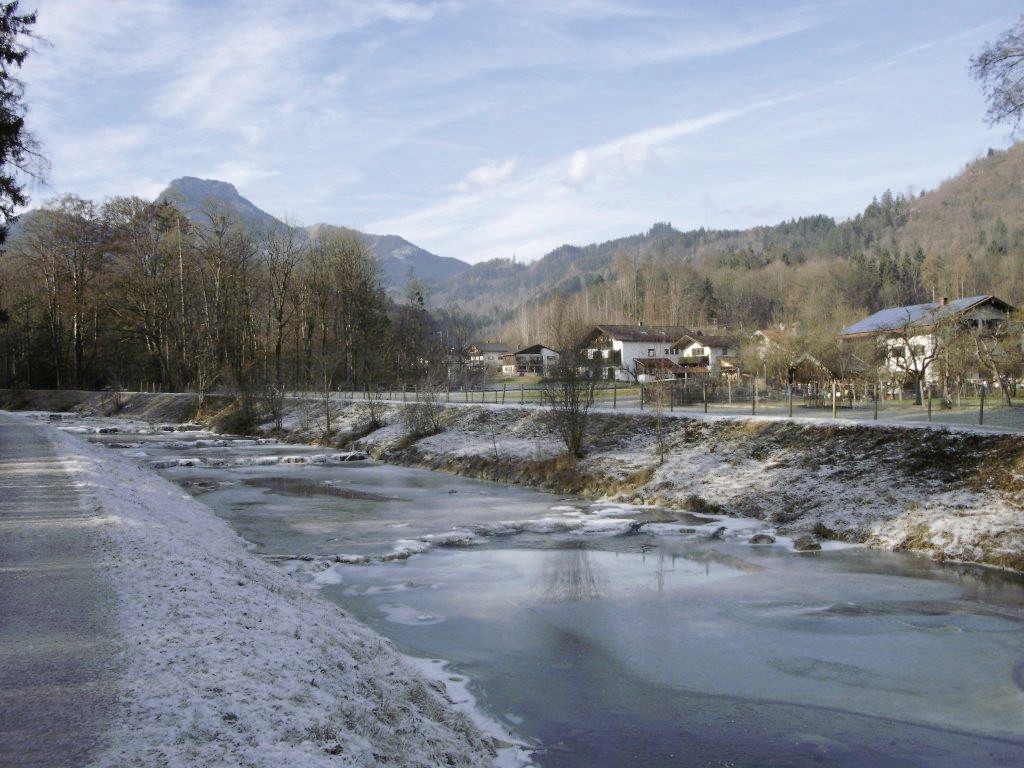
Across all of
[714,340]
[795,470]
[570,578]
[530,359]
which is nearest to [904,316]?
[714,340]

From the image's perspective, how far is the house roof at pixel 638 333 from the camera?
96.8m

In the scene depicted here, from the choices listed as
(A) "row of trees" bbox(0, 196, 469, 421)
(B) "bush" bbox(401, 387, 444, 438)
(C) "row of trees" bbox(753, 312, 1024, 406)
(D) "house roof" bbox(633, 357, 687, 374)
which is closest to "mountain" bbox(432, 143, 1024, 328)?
(D) "house roof" bbox(633, 357, 687, 374)

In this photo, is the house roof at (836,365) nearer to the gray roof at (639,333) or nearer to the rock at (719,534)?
the rock at (719,534)

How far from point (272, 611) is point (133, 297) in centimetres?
6205

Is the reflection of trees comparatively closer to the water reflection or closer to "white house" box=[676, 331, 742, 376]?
the water reflection

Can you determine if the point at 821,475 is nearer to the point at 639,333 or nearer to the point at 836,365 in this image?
the point at 836,365

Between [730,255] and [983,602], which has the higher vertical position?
[730,255]

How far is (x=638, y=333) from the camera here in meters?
98.4

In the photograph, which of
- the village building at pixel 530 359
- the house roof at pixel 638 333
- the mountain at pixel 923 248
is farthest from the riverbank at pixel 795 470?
the mountain at pixel 923 248

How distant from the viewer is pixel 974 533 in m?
16.0

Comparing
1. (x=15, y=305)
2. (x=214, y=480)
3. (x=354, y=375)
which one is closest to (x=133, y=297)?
(x=15, y=305)

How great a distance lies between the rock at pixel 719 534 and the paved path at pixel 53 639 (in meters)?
12.8

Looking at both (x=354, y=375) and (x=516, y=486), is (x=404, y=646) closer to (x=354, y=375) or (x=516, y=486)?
(x=516, y=486)

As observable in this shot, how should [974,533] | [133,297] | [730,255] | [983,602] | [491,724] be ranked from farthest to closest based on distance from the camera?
[730,255] < [133,297] < [974,533] < [983,602] < [491,724]
